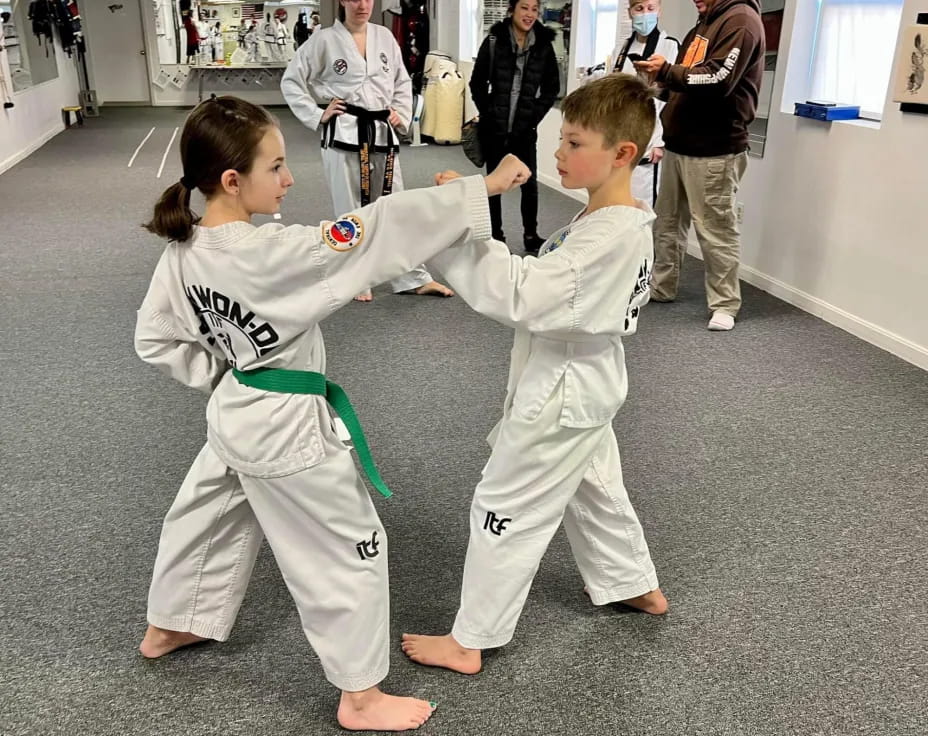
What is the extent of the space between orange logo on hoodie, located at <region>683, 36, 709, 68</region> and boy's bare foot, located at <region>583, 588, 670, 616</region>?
2.44 meters

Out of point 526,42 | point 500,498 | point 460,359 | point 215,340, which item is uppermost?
point 526,42

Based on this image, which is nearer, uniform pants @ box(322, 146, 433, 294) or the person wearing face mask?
uniform pants @ box(322, 146, 433, 294)

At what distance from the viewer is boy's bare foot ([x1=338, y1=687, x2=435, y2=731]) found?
5.12ft

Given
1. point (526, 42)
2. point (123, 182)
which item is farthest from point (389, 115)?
point (123, 182)

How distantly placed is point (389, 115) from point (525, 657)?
A: 2.74 metres

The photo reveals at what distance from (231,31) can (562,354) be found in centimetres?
1300

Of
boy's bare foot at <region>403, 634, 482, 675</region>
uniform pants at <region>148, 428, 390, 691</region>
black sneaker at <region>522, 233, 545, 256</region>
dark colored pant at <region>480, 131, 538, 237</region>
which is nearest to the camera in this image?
uniform pants at <region>148, 428, 390, 691</region>

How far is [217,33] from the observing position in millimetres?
12828

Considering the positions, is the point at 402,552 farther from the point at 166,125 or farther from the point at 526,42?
the point at 166,125

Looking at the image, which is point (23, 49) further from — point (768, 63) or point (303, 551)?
point (303, 551)

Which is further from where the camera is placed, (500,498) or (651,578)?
(651,578)

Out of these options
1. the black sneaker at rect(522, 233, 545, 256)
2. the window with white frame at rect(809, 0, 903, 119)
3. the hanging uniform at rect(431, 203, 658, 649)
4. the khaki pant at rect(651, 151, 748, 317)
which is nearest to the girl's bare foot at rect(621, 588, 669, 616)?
the hanging uniform at rect(431, 203, 658, 649)

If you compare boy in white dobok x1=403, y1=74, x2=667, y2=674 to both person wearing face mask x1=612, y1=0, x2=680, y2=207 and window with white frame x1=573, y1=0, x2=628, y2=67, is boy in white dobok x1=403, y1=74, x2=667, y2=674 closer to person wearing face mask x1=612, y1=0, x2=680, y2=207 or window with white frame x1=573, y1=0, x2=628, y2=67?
person wearing face mask x1=612, y1=0, x2=680, y2=207

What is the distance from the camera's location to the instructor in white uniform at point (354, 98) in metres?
3.68
